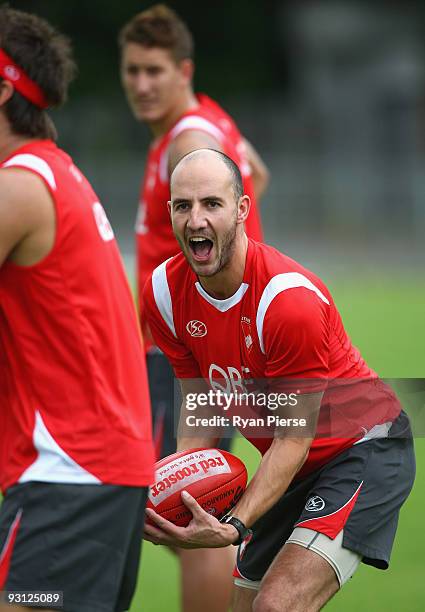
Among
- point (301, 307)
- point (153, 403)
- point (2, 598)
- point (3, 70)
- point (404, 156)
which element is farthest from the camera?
point (404, 156)

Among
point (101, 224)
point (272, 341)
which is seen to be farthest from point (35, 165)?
point (272, 341)

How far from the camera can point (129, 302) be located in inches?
137

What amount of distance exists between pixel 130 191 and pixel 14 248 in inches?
894

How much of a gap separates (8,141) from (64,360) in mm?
700

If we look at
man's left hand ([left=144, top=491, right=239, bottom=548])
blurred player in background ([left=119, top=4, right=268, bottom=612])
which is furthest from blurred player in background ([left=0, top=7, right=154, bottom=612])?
blurred player in background ([left=119, top=4, right=268, bottom=612])

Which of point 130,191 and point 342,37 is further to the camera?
point 342,37

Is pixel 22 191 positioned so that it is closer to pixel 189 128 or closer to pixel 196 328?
pixel 196 328

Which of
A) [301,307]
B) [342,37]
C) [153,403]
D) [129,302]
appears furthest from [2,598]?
[342,37]

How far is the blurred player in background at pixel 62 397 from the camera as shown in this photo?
3236 millimetres

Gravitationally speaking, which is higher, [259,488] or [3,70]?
[3,70]

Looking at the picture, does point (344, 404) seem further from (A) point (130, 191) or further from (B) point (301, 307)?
(A) point (130, 191)

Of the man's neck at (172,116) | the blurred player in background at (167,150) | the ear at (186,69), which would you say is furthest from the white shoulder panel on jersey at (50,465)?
the ear at (186,69)

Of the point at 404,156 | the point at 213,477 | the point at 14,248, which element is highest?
the point at 14,248

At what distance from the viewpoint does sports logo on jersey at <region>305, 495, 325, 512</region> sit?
4.24 metres
